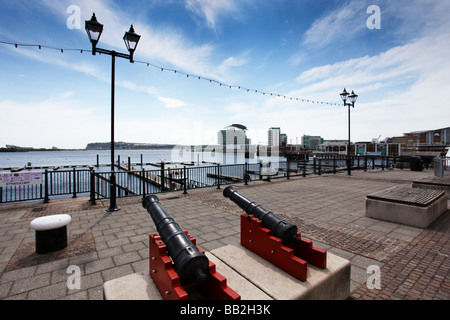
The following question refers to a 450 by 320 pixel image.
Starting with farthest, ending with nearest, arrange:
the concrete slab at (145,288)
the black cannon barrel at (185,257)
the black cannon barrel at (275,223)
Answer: the black cannon barrel at (275,223) → the concrete slab at (145,288) → the black cannon barrel at (185,257)

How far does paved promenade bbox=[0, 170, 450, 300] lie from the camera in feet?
9.80

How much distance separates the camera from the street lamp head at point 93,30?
252 inches

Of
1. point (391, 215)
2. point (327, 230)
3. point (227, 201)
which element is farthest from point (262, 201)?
point (391, 215)

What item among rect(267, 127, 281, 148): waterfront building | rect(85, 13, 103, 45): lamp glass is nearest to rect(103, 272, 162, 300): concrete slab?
rect(85, 13, 103, 45): lamp glass

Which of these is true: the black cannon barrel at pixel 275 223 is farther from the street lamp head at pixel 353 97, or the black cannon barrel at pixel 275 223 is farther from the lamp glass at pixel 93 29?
the street lamp head at pixel 353 97

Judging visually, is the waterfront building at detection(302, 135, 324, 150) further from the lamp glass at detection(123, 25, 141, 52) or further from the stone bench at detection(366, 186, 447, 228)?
the lamp glass at detection(123, 25, 141, 52)

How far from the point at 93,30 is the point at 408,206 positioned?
9910mm

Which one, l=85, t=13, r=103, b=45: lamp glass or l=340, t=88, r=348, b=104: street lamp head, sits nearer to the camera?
l=85, t=13, r=103, b=45: lamp glass

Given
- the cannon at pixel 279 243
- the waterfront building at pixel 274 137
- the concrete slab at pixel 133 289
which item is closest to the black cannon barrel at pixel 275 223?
the cannon at pixel 279 243

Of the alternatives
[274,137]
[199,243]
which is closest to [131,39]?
[199,243]

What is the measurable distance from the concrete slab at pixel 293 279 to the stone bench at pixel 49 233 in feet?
10.7

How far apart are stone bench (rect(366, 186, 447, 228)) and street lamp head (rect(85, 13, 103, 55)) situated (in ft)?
30.4

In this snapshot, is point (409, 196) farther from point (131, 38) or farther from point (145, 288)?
point (131, 38)
